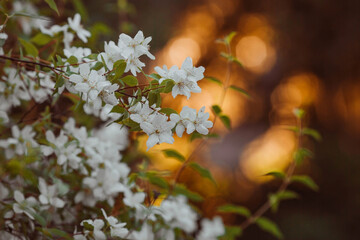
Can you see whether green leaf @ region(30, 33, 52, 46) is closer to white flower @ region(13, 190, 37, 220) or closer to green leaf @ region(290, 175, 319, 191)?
white flower @ region(13, 190, 37, 220)

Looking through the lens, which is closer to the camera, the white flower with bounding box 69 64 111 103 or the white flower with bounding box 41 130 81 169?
the white flower with bounding box 69 64 111 103

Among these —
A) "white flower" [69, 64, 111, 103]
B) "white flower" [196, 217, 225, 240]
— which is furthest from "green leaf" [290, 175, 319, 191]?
"white flower" [69, 64, 111, 103]

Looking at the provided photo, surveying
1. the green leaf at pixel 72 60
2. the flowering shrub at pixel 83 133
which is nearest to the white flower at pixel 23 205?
the flowering shrub at pixel 83 133

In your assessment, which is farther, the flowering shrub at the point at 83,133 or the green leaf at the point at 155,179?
the green leaf at the point at 155,179

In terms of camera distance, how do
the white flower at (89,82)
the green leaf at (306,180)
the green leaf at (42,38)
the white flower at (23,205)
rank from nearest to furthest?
the white flower at (89,82), the white flower at (23,205), the green leaf at (42,38), the green leaf at (306,180)

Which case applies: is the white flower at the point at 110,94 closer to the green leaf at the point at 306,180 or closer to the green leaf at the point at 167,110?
the green leaf at the point at 167,110

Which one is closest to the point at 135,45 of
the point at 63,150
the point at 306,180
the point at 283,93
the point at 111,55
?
the point at 111,55
